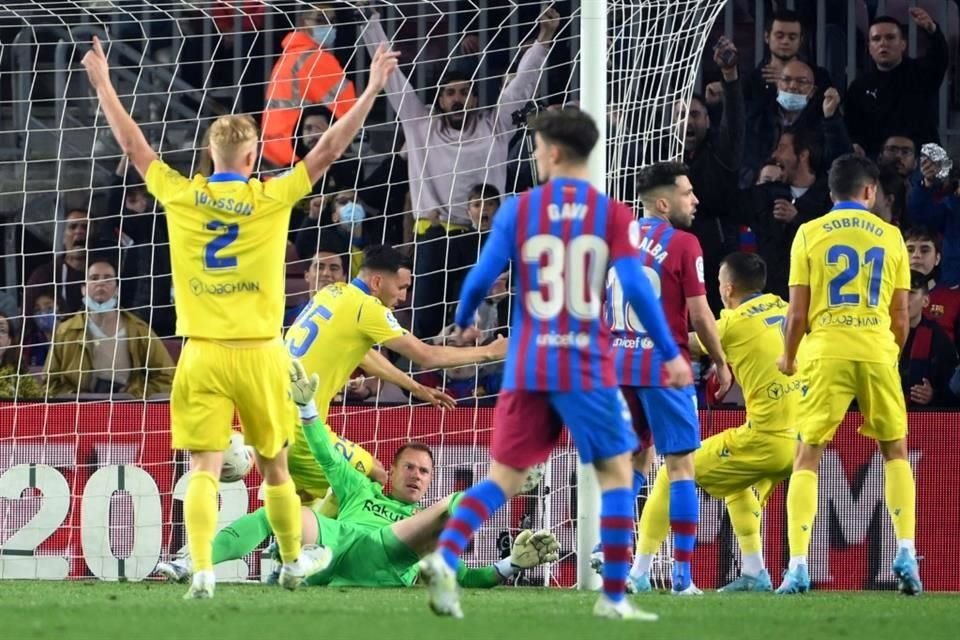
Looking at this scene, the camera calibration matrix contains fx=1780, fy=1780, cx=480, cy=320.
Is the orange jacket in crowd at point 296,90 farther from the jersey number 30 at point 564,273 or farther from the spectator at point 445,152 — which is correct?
the jersey number 30 at point 564,273

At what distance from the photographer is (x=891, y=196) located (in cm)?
1138

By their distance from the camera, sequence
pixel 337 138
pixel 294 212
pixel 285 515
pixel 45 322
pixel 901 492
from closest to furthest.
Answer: pixel 337 138, pixel 285 515, pixel 901 492, pixel 45 322, pixel 294 212

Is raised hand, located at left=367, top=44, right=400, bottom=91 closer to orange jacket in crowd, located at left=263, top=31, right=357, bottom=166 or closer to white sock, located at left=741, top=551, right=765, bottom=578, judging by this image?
white sock, located at left=741, top=551, right=765, bottom=578

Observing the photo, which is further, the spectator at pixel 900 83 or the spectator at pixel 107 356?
the spectator at pixel 900 83

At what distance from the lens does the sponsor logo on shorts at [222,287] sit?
6.72 meters

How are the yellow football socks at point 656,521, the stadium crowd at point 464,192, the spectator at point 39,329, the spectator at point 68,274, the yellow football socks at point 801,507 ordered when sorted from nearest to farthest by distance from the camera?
the yellow football socks at point 801,507 < the yellow football socks at point 656,521 < the stadium crowd at point 464,192 < the spectator at point 39,329 < the spectator at point 68,274

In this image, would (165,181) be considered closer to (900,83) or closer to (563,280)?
(563,280)

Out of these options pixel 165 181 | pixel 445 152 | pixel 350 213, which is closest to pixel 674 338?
pixel 165 181

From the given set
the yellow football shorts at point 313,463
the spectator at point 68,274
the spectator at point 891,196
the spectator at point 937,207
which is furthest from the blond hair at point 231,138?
the spectator at point 937,207

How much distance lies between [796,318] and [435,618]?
2860 millimetres

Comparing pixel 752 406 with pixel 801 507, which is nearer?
pixel 801 507

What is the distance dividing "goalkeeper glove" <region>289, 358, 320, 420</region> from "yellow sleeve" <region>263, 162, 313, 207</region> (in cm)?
121

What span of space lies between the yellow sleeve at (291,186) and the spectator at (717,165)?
496cm

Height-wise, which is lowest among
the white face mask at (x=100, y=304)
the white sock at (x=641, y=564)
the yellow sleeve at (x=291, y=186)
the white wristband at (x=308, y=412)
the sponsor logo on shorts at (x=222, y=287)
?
the white sock at (x=641, y=564)
